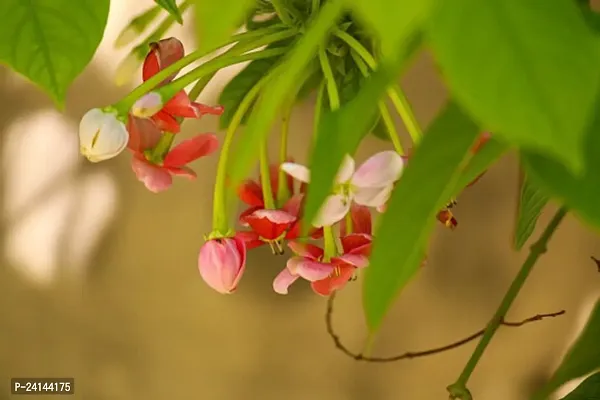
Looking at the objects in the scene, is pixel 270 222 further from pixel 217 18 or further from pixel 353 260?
pixel 217 18

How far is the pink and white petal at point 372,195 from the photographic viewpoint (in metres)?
0.30

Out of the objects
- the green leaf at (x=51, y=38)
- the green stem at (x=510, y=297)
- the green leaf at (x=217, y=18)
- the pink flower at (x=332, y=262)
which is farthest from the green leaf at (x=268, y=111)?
the green stem at (x=510, y=297)

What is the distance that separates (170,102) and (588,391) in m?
0.25

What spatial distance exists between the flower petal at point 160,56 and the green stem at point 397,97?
9cm

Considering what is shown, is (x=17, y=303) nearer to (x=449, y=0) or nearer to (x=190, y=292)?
(x=190, y=292)

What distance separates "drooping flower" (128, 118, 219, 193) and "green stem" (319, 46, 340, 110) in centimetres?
8

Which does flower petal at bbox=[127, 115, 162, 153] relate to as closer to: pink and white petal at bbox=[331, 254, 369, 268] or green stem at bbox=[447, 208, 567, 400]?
pink and white petal at bbox=[331, 254, 369, 268]

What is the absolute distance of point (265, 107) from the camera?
0.12 metres

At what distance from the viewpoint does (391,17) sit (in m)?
0.10

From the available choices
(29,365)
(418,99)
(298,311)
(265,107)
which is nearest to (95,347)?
(29,365)

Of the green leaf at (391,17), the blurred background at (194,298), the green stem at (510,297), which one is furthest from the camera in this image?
the blurred background at (194,298)

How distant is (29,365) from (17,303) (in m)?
0.07

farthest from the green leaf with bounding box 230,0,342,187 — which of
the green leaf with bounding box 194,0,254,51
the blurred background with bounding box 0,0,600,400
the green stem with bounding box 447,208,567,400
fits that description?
the blurred background with bounding box 0,0,600,400

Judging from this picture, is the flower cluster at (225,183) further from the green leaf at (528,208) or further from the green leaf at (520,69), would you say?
the green leaf at (520,69)
